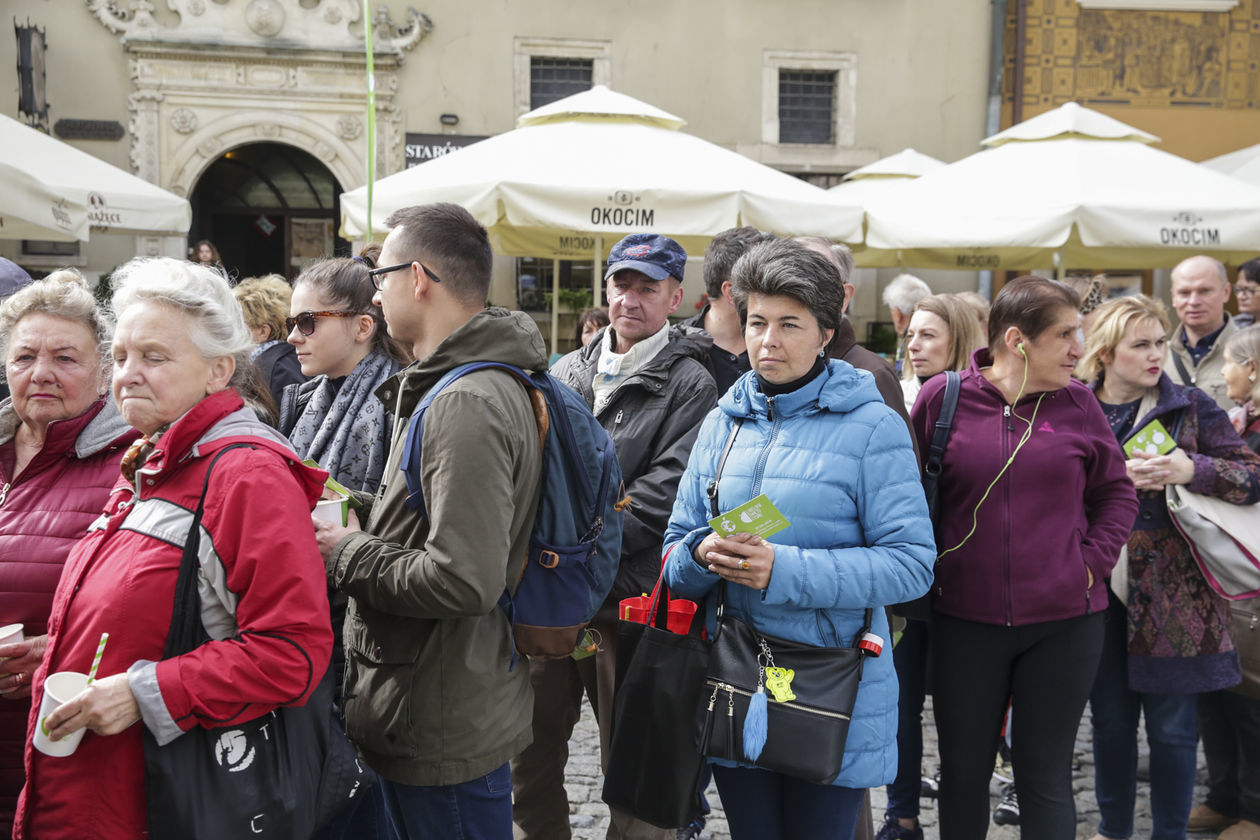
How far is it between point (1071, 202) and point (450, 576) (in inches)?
239

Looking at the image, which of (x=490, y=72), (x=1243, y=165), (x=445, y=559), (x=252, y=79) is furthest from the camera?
(x=490, y=72)

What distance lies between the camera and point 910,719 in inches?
147

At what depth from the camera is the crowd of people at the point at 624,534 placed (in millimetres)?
1875

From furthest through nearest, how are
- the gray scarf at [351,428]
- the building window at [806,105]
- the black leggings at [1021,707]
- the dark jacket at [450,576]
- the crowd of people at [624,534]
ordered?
the building window at [806,105], the black leggings at [1021,707], the gray scarf at [351,428], the dark jacket at [450,576], the crowd of people at [624,534]

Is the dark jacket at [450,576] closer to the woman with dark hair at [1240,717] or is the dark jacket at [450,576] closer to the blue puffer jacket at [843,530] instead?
the blue puffer jacket at [843,530]

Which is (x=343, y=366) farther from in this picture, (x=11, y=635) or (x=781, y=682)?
(x=781, y=682)

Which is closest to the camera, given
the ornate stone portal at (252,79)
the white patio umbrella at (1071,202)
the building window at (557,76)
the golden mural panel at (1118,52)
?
the white patio umbrella at (1071,202)

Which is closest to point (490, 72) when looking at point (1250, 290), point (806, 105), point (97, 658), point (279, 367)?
point (806, 105)

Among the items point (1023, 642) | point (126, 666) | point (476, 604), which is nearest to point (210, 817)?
point (126, 666)

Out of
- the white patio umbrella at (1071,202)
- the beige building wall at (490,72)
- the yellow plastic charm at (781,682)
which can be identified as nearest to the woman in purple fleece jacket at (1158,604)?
the yellow plastic charm at (781,682)

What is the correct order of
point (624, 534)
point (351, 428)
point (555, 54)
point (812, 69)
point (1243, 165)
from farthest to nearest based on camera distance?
point (812, 69) → point (555, 54) → point (1243, 165) → point (624, 534) → point (351, 428)

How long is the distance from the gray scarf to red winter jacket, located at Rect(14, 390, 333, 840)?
970mm

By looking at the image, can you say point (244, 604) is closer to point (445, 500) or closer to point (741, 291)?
point (445, 500)

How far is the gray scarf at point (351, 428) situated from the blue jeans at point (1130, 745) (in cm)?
251
